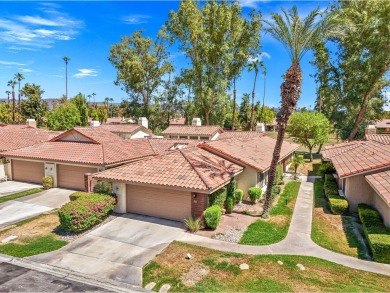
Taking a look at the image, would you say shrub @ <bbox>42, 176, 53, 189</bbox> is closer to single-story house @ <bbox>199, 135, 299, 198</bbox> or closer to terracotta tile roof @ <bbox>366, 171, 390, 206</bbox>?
single-story house @ <bbox>199, 135, 299, 198</bbox>

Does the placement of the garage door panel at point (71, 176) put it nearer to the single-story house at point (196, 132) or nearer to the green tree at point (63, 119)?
the single-story house at point (196, 132)

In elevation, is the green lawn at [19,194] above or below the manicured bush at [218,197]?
below

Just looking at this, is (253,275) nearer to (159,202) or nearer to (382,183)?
(159,202)

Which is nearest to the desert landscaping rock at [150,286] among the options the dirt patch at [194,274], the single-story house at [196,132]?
the dirt patch at [194,274]

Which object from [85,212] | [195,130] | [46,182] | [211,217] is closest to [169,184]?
[211,217]

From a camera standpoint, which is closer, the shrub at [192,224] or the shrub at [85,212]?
the shrub at [85,212]

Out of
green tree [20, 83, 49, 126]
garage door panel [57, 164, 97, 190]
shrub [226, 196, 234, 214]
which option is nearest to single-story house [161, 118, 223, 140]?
garage door panel [57, 164, 97, 190]

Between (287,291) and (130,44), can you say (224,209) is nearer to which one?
(287,291)
